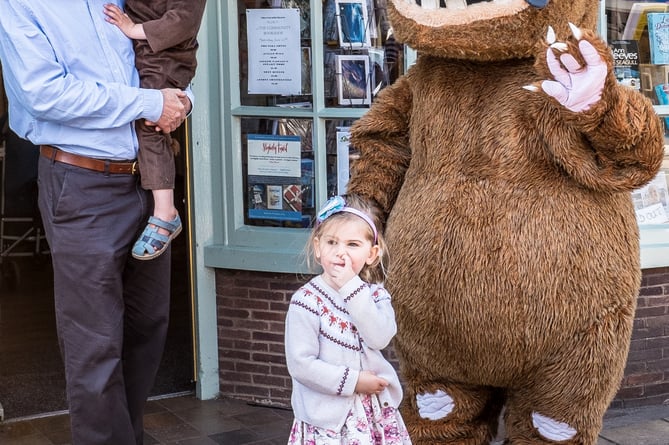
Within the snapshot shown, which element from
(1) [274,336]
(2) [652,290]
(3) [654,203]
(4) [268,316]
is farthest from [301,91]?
(2) [652,290]

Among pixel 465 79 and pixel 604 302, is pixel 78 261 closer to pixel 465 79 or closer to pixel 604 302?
pixel 465 79

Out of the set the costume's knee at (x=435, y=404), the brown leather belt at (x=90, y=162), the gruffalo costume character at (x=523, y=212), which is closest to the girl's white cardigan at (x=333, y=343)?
the gruffalo costume character at (x=523, y=212)

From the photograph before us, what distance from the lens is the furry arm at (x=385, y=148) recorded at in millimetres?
4059

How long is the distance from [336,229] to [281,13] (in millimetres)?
2470

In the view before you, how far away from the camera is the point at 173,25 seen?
153 inches

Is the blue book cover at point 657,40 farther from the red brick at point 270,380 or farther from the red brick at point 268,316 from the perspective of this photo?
the red brick at point 270,380

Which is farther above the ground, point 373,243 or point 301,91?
point 301,91

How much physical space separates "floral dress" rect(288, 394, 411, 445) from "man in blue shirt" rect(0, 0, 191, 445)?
34.7 inches

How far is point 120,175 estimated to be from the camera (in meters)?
3.93

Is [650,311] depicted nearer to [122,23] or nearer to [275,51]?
[275,51]

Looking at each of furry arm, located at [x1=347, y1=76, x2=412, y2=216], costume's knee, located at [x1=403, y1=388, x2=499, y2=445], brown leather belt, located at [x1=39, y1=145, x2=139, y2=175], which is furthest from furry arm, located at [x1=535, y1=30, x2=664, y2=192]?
brown leather belt, located at [x1=39, y1=145, x2=139, y2=175]

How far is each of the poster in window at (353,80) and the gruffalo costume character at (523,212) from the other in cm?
162

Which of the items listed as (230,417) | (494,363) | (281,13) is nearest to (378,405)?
(494,363)

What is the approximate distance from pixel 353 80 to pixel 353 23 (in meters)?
0.29
